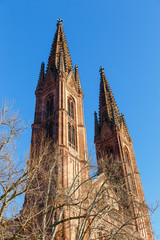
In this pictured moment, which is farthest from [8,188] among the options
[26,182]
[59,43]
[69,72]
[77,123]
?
[59,43]

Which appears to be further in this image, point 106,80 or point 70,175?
point 106,80

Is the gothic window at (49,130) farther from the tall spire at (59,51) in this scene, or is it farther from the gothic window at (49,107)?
the tall spire at (59,51)

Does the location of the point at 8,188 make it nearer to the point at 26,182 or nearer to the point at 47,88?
the point at 26,182

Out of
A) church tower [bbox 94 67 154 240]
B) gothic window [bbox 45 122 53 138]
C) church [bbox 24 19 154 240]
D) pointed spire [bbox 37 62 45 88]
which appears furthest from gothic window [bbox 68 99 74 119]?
church tower [bbox 94 67 154 240]

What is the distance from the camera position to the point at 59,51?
1638 inches

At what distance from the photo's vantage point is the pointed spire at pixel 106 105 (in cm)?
4577

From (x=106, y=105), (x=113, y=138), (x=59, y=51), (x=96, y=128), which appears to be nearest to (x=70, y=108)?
(x=113, y=138)

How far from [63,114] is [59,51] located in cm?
1649

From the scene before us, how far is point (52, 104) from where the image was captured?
33031 millimetres

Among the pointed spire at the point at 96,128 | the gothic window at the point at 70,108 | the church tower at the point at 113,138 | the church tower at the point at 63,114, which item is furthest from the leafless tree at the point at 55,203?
the pointed spire at the point at 96,128

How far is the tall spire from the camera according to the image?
127ft

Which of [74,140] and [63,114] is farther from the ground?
[63,114]

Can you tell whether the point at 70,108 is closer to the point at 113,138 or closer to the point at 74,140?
the point at 74,140

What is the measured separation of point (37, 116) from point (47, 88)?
468 cm
